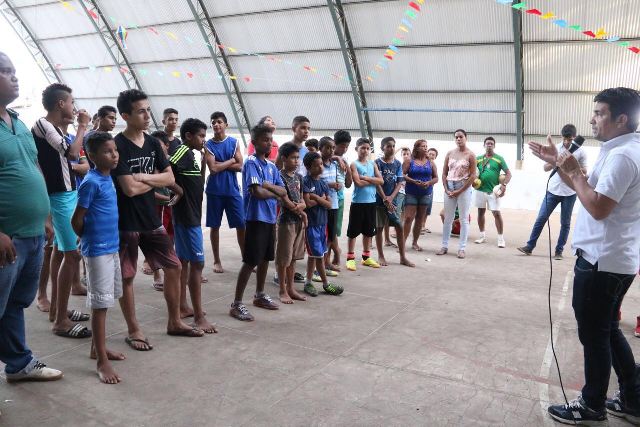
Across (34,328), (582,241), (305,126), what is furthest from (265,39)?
(582,241)

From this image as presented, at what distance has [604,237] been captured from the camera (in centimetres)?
257

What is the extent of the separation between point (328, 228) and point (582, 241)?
130 inches

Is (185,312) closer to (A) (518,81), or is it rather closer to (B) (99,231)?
(B) (99,231)

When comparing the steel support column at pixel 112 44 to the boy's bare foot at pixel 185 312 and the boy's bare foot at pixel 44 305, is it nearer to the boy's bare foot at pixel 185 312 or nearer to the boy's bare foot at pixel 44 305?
the boy's bare foot at pixel 44 305

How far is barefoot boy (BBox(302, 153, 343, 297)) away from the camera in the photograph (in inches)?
196

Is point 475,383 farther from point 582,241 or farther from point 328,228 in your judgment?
point 328,228

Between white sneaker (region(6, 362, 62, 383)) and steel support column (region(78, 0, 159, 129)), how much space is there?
1684cm

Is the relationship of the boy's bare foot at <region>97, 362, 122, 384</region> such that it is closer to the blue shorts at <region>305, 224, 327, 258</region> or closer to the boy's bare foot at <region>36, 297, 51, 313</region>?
the boy's bare foot at <region>36, 297, 51, 313</region>

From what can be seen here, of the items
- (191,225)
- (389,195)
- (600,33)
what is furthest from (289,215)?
(600,33)

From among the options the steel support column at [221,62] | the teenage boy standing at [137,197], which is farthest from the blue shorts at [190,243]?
the steel support column at [221,62]

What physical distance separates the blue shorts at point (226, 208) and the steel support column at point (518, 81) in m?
9.76

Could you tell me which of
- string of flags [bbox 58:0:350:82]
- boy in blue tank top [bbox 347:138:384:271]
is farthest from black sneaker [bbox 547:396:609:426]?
string of flags [bbox 58:0:350:82]

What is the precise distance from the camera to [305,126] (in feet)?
18.0

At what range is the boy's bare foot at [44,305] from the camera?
4.16 metres
